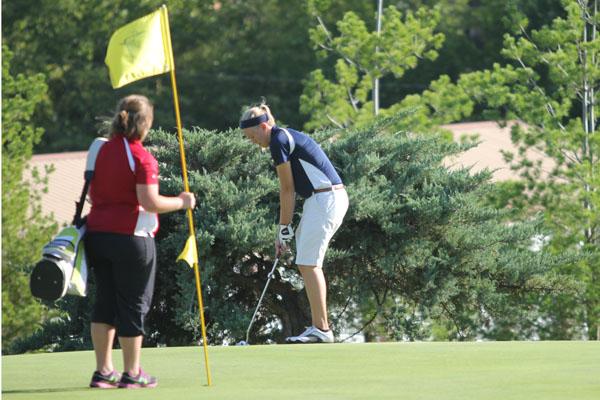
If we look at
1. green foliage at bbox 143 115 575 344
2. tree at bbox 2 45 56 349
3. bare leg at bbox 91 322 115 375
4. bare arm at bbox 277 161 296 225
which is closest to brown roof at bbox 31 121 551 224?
tree at bbox 2 45 56 349

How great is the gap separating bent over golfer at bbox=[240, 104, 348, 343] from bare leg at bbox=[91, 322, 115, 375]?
2.52 metres

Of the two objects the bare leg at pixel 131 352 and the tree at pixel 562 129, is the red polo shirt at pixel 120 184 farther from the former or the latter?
the tree at pixel 562 129

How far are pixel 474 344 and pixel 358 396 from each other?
306cm

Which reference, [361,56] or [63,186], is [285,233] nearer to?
[361,56]

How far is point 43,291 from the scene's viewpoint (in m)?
7.22

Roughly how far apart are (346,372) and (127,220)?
5.83 feet

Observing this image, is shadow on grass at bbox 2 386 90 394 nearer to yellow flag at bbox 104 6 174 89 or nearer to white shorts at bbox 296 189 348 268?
yellow flag at bbox 104 6 174 89

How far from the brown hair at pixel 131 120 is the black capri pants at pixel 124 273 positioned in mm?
538

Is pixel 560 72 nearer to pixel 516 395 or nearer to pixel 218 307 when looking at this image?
pixel 218 307

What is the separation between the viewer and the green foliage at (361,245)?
41.9ft

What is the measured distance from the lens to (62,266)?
7.20 meters

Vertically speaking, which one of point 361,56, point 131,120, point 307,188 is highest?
point 361,56

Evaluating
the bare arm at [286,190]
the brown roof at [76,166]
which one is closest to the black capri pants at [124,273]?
the bare arm at [286,190]

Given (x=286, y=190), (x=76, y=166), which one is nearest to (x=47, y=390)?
(x=286, y=190)
